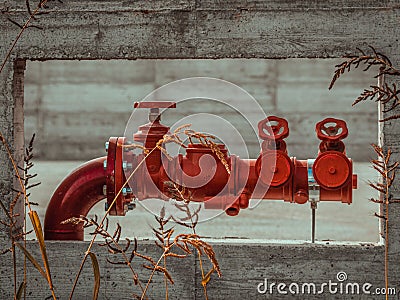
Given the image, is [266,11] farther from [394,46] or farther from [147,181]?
[147,181]

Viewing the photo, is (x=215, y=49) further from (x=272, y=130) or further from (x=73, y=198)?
(x=73, y=198)

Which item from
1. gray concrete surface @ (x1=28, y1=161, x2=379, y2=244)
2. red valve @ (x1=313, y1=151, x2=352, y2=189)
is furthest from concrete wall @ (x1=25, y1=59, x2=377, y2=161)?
red valve @ (x1=313, y1=151, x2=352, y2=189)

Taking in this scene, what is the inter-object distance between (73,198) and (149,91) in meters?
8.04

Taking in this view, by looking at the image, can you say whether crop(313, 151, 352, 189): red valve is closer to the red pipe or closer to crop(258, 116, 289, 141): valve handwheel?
crop(258, 116, 289, 141): valve handwheel

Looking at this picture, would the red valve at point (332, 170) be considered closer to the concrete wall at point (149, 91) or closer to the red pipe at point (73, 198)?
the red pipe at point (73, 198)

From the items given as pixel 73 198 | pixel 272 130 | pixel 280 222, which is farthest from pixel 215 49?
pixel 280 222

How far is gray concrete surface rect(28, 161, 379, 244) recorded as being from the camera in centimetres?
648

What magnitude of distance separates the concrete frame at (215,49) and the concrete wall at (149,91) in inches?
309

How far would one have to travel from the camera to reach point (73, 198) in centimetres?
254

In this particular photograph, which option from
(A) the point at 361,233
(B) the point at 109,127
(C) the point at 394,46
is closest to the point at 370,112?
(B) the point at 109,127

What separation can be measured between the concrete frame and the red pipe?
0.08 m

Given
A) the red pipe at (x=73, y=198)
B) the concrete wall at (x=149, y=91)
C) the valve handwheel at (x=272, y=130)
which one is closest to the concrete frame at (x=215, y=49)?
the red pipe at (x=73, y=198)

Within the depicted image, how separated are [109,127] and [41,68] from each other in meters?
1.28

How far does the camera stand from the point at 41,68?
10.6m
